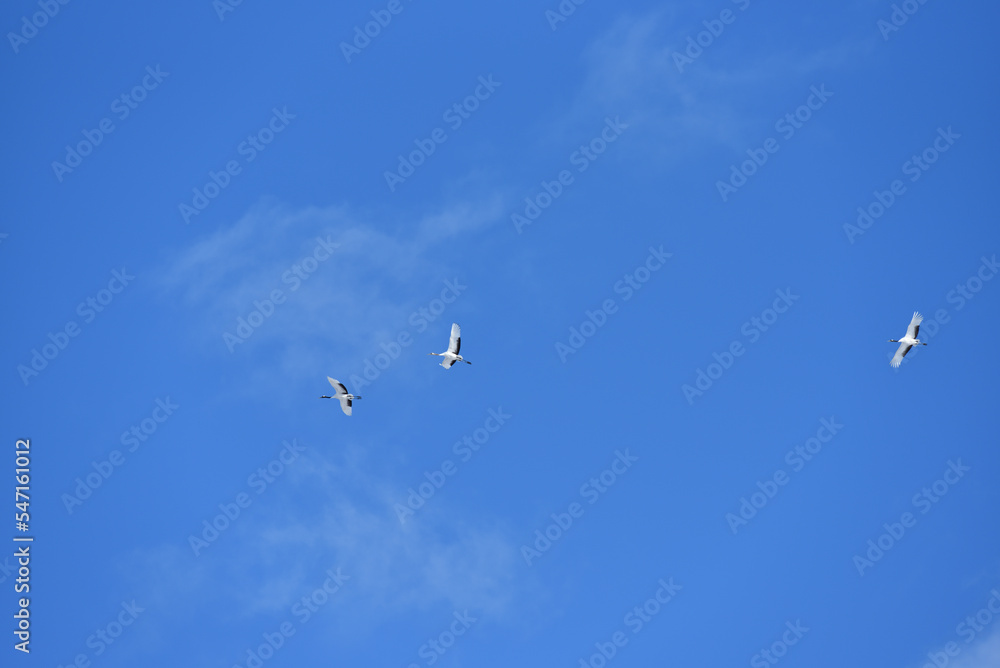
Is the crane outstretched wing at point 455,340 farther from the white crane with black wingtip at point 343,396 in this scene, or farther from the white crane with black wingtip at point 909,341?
the white crane with black wingtip at point 909,341

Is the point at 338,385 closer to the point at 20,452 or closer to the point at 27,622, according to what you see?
the point at 20,452

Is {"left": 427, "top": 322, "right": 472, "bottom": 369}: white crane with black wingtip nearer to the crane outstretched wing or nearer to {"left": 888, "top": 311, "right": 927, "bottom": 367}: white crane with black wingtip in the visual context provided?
the crane outstretched wing

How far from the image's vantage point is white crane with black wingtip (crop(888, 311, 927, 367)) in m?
79.2

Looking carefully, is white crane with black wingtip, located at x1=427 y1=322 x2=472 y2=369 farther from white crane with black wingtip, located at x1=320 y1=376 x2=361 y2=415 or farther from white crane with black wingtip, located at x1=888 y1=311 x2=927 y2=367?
white crane with black wingtip, located at x1=888 y1=311 x2=927 y2=367

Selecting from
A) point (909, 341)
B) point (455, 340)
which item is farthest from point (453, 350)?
point (909, 341)

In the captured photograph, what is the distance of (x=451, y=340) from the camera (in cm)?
7725

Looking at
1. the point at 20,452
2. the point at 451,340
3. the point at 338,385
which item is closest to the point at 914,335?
Answer: the point at 451,340

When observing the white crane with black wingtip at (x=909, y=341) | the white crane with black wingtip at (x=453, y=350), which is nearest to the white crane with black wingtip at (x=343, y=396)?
the white crane with black wingtip at (x=453, y=350)

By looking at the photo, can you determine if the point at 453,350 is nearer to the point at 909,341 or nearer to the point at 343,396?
the point at 343,396

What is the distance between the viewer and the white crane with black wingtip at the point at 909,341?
79.2m

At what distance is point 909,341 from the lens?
262ft

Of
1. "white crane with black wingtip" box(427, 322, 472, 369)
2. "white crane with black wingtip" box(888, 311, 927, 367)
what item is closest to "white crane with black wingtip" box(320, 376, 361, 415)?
"white crane with black wingtip" box(427, 322, 472, 369)

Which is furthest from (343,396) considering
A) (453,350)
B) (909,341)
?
(909,341)

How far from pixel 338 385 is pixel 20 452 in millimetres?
20514
